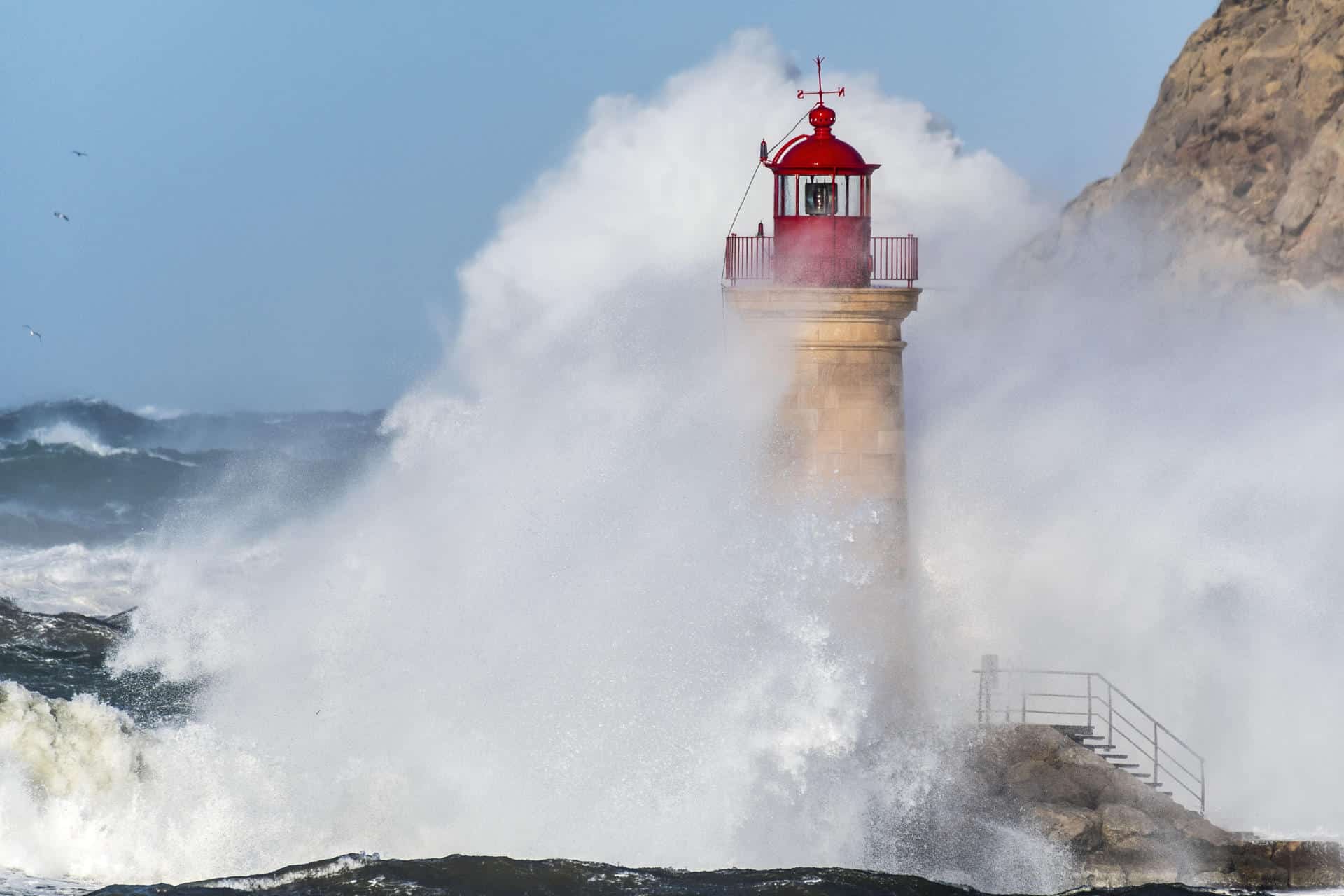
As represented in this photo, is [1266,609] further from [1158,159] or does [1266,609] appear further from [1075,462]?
[1158,159]

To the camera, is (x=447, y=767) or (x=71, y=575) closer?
(x=447, y=767)

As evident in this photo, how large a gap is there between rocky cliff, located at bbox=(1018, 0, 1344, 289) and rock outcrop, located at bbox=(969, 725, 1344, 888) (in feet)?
75.3

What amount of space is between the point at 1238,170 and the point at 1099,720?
26506 mm

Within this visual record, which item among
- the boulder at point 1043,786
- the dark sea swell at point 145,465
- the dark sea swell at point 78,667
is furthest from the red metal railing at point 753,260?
the dark sea swell at point 145,465

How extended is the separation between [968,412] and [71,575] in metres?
19.9

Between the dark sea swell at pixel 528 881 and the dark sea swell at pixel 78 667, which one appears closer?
the dark sea swell at pixel 528 881

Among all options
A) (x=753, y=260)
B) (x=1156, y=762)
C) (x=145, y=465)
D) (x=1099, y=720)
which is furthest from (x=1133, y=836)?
(x=145, y=465)

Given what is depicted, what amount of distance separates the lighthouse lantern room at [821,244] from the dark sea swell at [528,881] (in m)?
5.37

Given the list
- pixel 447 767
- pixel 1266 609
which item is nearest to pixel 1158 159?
pixel 1266 609

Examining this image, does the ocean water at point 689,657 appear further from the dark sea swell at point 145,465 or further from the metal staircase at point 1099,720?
the dark sea swell at point 145,465

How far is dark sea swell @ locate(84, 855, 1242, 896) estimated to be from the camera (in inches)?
552

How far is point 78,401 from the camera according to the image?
6869cm

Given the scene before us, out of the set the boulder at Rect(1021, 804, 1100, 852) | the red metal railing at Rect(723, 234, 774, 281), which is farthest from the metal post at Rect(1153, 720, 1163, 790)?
the red metal railing at Rect(723, 234, 774, 281)

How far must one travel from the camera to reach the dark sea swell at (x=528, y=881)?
14.0m
